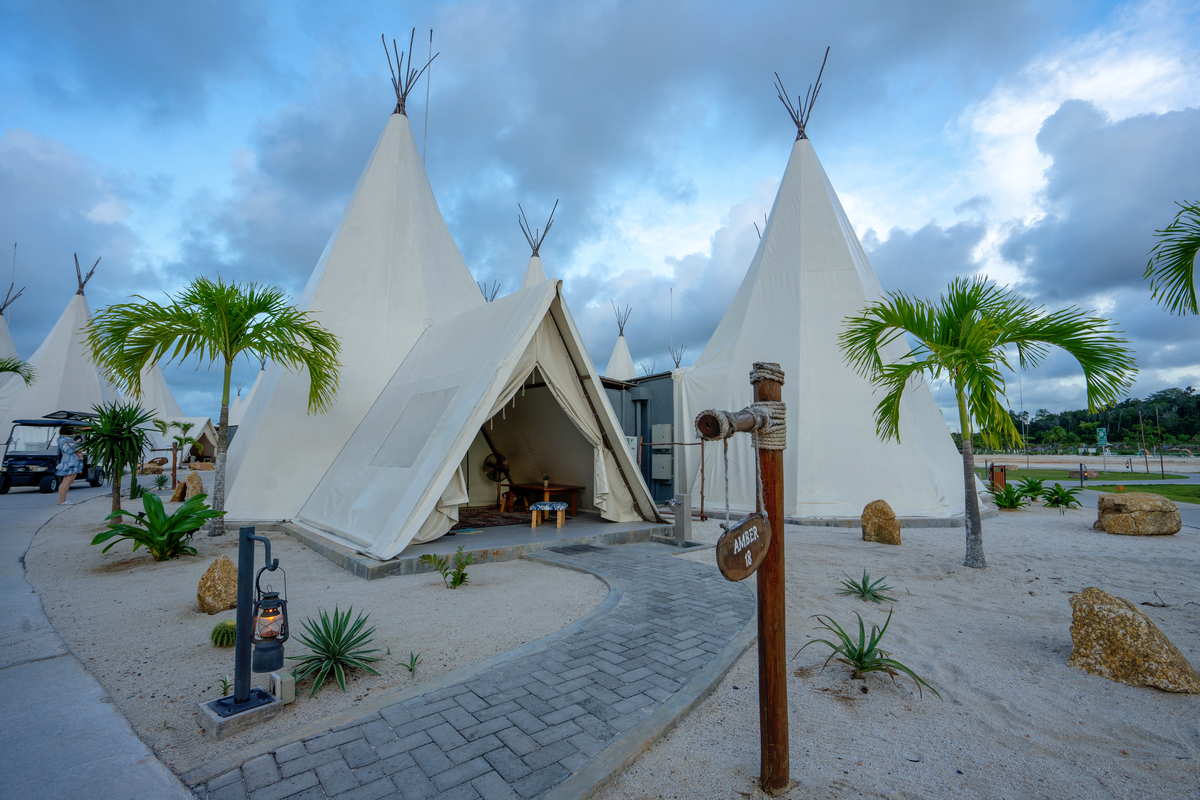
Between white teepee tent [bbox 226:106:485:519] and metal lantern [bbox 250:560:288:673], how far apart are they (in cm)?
734

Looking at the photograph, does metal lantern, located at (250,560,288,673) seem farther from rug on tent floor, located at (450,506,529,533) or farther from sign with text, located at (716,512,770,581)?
rug on tent floor, located at (450,506,529,533)

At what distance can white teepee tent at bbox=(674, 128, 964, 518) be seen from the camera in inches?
408

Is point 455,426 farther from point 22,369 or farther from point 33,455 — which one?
point 22,369

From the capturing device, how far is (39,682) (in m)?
3.04

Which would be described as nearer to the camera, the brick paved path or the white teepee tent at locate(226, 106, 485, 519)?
the brick paved path

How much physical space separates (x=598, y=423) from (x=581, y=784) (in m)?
5.98

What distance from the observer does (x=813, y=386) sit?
35.7 feet

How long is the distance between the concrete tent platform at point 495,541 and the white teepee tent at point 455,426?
16cm

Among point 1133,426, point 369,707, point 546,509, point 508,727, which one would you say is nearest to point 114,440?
point 546,509

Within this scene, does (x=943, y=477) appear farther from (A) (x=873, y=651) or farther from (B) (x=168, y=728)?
(B) (x=168, y=728)

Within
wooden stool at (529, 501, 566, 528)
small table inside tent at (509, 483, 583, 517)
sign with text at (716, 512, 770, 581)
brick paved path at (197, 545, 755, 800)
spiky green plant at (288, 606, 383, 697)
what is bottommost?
brick paved path at (197, 545, 755, 800)

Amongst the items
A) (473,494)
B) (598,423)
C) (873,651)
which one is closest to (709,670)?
(873,651)

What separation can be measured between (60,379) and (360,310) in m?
21.8

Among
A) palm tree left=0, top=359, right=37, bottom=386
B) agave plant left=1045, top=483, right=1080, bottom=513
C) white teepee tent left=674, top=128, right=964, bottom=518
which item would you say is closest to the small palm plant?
agave plant left=1045, top=483, right=1080, bottom=513
